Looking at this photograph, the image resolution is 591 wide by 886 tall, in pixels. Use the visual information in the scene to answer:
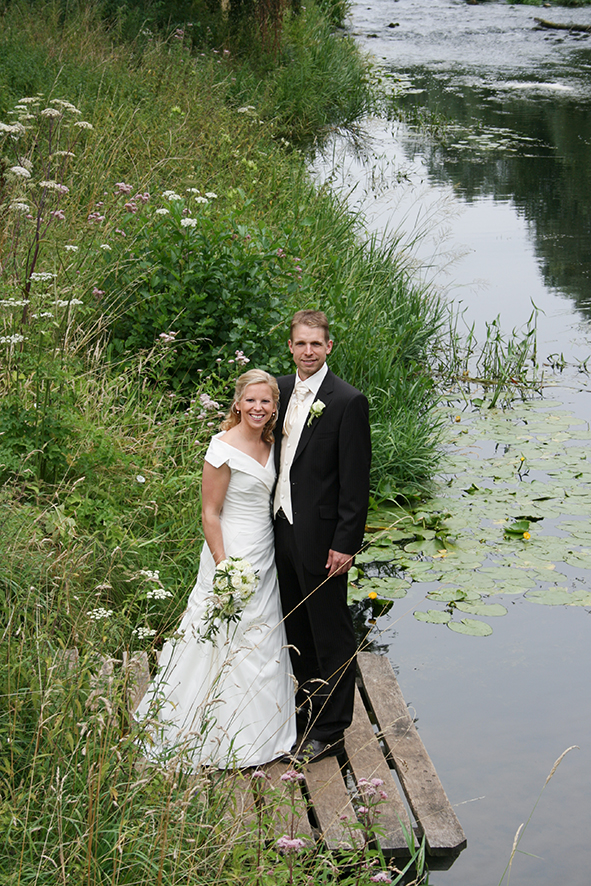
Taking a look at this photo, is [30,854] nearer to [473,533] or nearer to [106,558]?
[106,558]

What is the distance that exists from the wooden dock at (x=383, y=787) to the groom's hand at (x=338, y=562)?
61 cm

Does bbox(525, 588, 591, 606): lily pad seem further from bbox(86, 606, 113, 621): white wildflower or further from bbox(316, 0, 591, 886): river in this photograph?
bbox(86, 606, 113, 621): white wildflower

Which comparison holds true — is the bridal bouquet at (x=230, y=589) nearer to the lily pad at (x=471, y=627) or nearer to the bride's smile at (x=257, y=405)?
the bride's smile at (x=257, y=405)

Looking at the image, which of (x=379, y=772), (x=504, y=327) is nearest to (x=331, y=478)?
(x=379, y=772)

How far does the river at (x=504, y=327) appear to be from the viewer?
3760 millimetres

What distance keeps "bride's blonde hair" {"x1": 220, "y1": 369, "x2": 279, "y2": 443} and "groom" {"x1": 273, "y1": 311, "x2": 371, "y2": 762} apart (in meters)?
0.09

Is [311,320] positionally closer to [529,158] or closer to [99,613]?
[99,613]

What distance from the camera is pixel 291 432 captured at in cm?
379

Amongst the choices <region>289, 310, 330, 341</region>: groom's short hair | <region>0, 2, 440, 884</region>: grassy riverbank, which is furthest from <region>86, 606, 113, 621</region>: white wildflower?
<region>289, 310, 330, 341</region>: groom's short hair

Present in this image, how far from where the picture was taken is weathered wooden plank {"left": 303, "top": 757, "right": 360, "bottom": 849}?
3.15 m

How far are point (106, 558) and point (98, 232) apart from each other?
3.44 metres

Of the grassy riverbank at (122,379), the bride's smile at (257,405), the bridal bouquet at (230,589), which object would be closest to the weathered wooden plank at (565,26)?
the grassy riverbank at (122,379)

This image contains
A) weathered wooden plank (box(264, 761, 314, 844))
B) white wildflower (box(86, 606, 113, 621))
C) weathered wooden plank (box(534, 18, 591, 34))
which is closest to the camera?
weathered wooden plank (box(264, 761, 314, 844))

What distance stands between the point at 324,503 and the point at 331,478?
106 mm
